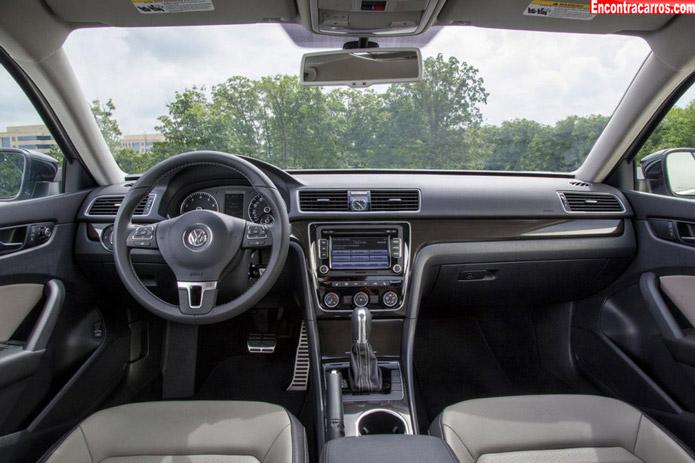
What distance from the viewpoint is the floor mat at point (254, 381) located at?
292 cm

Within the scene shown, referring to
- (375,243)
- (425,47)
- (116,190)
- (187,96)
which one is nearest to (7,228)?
(116,190)

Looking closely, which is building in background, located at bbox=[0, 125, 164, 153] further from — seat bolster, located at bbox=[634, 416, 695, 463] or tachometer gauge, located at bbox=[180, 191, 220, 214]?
seat bolster, located at bbox=[634, 416, 695, 463]

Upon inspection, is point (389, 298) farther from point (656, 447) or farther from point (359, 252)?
point (656, 447)

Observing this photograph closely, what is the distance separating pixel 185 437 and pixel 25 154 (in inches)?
64.2

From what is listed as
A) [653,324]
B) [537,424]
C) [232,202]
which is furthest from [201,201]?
[653,324]

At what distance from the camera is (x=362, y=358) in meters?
2.18

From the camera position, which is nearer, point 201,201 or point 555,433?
point 555,433

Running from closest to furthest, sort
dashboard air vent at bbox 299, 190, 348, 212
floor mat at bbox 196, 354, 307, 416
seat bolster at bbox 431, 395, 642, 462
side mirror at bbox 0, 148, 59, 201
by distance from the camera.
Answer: seat bolster at bbox 431, 395, 642, 462
side mirror at bbox 0, 148, 59, 201
dashboard air vent at bbox 299, 190, 348, 212
floor mat at bbox 196, 354, 307, 416

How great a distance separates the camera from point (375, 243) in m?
2.34

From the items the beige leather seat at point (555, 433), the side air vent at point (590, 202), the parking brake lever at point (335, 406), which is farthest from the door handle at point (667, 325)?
the parking brake lever at point (335, 406)

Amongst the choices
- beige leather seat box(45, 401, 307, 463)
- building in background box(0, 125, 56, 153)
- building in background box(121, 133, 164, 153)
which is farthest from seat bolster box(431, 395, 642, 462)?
building in background box(0, 125, 56, 153)

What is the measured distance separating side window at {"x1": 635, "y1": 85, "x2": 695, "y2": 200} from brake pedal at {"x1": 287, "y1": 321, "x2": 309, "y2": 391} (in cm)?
209

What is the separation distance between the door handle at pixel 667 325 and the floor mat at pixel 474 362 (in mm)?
803

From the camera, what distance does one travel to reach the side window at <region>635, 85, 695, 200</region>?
92.4 inches
